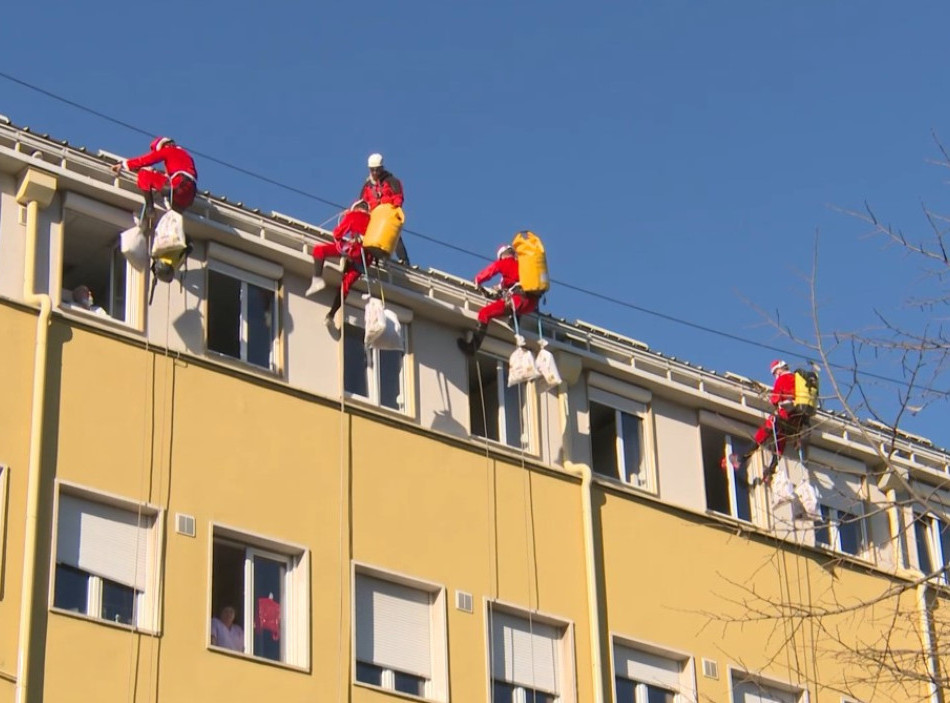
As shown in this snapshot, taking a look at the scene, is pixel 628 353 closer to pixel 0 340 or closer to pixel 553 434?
pixel 553 434

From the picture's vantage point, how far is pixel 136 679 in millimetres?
25109

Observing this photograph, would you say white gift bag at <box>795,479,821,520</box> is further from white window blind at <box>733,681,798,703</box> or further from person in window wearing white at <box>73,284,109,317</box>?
person in window wearing white at <box>73,284,109,317</box>

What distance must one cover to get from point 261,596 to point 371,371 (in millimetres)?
3925

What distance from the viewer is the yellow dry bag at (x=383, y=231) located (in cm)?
2961

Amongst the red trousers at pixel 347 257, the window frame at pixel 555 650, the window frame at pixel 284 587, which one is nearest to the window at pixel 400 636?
the window frame at pixel 555 650

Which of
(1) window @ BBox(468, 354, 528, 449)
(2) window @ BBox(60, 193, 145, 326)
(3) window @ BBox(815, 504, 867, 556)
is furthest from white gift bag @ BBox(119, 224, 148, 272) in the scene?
(3) window @ BBox(815, 504, 867, 556)

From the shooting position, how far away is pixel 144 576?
85.6ft

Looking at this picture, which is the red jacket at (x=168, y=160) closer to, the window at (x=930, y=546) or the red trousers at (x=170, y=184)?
the red trousers at (x=170, y=184)

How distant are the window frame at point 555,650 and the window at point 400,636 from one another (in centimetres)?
76

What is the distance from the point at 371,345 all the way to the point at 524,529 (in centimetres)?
330

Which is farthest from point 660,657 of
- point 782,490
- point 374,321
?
point 374,321

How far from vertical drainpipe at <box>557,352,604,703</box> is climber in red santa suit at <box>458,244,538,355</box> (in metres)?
1.11

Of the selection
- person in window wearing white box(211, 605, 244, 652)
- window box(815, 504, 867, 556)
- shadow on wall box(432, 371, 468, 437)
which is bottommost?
person in window wearing white box(211, 605, 244, 652)

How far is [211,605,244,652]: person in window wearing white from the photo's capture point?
26391 millimetres
